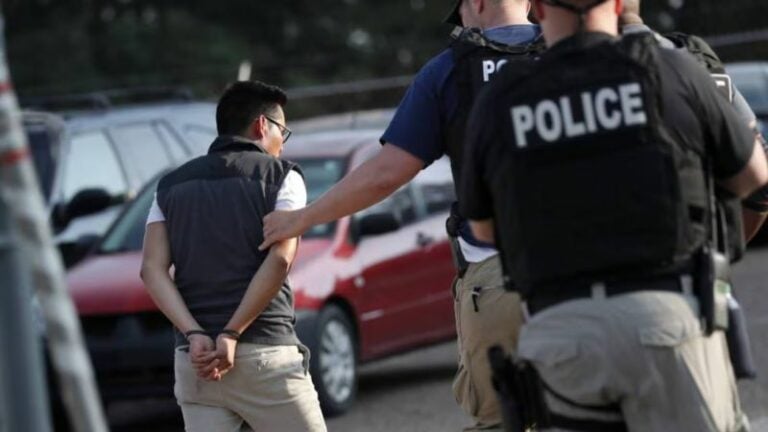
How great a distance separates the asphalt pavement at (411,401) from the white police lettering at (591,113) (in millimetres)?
4848

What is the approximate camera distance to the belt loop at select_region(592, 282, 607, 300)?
4340mm

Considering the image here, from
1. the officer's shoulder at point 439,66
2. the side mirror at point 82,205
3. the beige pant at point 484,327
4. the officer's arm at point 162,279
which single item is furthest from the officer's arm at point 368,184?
the side mirror at point 82,205

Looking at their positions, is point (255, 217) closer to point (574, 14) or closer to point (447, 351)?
point (574, 14)

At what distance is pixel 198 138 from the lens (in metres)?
13.1

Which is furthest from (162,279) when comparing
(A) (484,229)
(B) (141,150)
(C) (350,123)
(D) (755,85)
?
(D) (755,85)

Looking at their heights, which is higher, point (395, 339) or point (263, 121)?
point (263, 121)

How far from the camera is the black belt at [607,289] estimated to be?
4.34 m

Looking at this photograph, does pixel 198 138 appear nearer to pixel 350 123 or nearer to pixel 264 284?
pixel 350 123

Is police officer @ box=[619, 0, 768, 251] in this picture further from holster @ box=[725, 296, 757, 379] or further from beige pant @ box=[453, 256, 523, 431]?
beige pant @ box=[453, 256, 523, 431]

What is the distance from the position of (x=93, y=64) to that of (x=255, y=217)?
30.3 metres

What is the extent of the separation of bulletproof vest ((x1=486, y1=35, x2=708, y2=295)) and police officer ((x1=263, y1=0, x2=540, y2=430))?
3.84 ft

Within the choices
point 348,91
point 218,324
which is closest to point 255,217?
point 218,324

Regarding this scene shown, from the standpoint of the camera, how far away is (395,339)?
444 inches

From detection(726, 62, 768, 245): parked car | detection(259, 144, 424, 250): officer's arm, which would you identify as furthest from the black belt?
detection(726, 62, 768, 245): parked car
